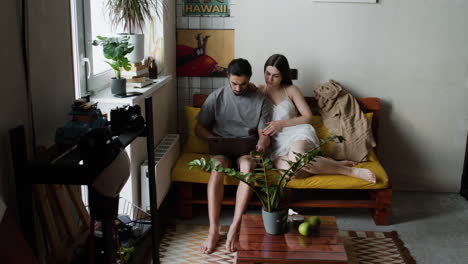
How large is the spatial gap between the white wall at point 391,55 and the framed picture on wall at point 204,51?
122 mm

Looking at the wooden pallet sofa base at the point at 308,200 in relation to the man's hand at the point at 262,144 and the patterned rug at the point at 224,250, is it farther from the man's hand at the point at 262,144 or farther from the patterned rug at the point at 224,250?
the man's hand at the point at 262,144

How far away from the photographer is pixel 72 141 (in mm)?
1844

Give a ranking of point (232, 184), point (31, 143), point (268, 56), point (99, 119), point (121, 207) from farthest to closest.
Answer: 1. point (268, 56)
2. point (232, 184)
3. point (121, 207)
4. point (99, 119)
5. point (31, 143)

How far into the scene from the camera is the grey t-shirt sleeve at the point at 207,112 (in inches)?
144

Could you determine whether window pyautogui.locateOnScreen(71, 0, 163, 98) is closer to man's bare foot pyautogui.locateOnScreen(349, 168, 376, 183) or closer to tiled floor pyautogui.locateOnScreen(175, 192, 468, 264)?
tiled floor pyautogui.locateOnScreen(175, 192, 468, 264)

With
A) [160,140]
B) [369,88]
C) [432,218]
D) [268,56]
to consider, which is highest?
[268,56]

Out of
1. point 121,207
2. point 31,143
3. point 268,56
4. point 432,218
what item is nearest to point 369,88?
point 268,56

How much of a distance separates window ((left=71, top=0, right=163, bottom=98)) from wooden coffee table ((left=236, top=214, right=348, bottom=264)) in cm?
116

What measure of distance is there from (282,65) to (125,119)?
6.18ft

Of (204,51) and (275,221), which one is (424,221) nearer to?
(275,221)

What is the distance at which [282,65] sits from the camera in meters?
3.69

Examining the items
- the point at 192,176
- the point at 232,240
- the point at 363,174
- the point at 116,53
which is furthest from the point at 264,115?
the point at 116,53

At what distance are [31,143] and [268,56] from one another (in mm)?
2509

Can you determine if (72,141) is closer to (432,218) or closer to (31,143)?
(31,143)
